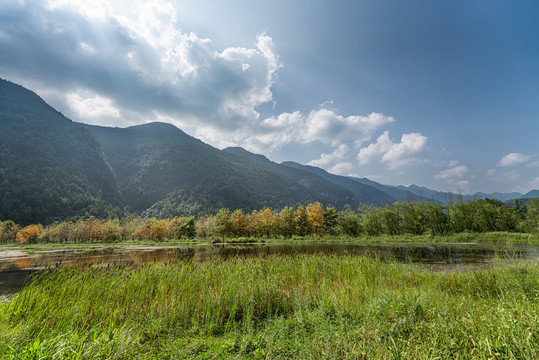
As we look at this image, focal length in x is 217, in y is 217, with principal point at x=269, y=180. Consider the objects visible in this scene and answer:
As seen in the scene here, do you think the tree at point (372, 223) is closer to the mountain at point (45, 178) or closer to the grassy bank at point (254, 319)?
the grassy bank at point (254, 319)

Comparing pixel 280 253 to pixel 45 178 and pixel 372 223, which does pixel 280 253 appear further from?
pixel 45 178

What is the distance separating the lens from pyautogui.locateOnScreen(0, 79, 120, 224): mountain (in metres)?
117

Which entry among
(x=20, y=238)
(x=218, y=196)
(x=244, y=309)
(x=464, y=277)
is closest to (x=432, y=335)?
(x=244, y=309)

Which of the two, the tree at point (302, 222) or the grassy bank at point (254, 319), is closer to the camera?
the grassy bank at point (254, 319)

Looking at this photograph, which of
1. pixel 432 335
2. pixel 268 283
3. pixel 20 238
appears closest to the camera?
pixel 432 335

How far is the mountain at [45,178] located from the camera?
11669 cm

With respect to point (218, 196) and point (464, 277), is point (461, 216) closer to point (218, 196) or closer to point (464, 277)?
point (464, 277)

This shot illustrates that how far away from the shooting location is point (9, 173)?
13238 centimetres

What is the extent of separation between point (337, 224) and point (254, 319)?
200 ft

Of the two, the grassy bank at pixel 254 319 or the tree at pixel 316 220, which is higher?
the grassy bank at pixel 254 319

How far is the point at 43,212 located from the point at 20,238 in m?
46.1

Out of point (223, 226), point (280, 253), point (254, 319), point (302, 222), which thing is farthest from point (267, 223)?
point (254, 319)

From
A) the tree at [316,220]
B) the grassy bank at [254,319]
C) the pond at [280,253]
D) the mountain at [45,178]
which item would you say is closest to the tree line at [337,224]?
the tree at [316,220]

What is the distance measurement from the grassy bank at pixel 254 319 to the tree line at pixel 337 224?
53.6 m
